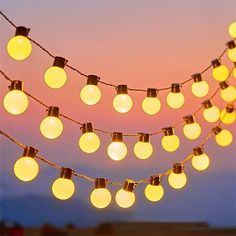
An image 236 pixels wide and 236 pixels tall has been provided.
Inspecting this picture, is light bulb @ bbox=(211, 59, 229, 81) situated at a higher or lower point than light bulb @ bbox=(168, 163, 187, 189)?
higher

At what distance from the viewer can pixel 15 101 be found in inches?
58.2

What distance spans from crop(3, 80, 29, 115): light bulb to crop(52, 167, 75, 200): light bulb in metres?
0.34

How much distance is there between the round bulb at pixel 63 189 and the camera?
63.8 inches

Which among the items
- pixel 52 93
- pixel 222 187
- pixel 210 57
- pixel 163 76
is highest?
pixel 210 57

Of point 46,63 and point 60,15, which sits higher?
point 60,15

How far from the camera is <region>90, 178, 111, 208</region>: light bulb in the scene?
1.71 metres

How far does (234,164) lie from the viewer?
8.93 feet

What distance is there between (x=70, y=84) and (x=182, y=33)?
79 centimetres

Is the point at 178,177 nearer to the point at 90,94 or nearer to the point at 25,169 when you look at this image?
the point at 90,94

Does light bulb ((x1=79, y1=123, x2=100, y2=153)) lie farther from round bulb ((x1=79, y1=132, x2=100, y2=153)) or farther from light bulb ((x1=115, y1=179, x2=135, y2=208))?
light bulb ((x1=115, y1=179, x2=135, y2=208))

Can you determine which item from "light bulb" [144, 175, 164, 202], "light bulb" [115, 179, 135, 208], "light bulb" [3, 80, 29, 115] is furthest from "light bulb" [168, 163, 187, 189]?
"light bulb" [3, 80, 29, 115]

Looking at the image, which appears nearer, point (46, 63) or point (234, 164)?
point (46, 63)

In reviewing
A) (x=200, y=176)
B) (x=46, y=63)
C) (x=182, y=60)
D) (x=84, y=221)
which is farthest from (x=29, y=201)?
(x=182, y=60)

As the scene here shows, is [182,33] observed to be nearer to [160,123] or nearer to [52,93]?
[160,123]
